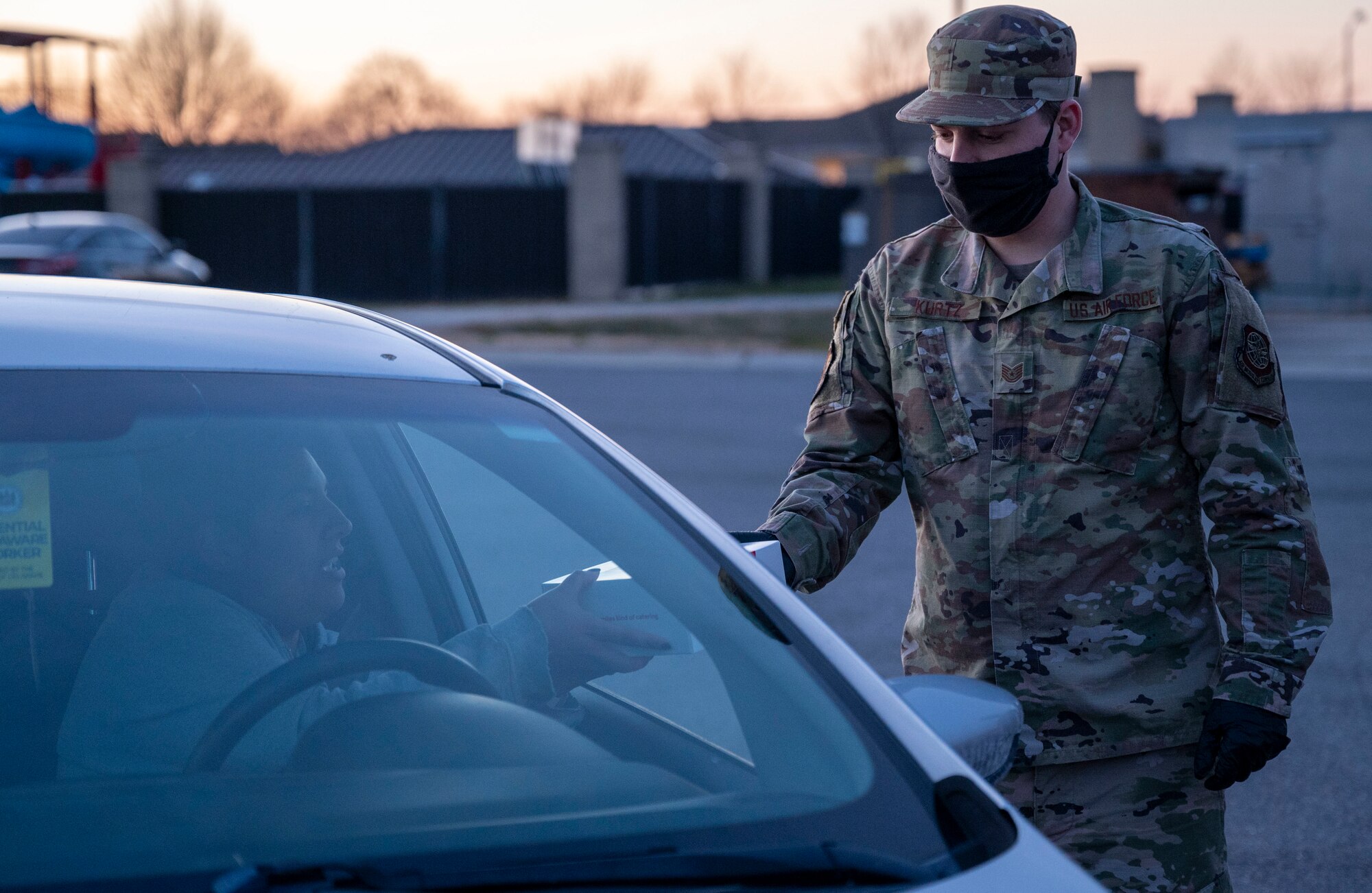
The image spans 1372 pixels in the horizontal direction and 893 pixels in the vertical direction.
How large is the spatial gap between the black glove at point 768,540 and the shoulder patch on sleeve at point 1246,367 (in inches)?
28.5

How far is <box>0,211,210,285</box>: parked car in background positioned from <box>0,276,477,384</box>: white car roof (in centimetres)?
1755

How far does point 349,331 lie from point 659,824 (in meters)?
0.99

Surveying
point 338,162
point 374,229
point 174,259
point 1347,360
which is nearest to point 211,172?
point 338,162

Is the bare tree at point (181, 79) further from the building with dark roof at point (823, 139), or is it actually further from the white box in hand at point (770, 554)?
the white box in hand at point (770, 554)

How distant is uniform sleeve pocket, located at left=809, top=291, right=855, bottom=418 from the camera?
2.70 m

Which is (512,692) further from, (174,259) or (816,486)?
(174,259)

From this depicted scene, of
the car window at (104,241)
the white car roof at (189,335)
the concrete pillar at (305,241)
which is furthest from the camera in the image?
the concrete pillar at (305,241)

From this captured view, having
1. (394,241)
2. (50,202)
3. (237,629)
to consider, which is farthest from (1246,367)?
(50,202)

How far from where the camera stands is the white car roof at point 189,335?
196cm

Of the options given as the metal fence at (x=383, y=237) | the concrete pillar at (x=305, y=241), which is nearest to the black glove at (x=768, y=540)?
the metal fence at (x=383, y=237)

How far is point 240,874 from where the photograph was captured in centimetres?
144

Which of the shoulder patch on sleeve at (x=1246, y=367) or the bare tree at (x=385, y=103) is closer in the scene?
the shoulder patch on sleeve at (x=1246, y=367)

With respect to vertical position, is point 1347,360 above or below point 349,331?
below

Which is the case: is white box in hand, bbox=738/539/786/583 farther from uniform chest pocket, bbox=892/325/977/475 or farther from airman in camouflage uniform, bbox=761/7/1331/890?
uniform chest pocket, bbox=892/325/977/475
